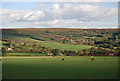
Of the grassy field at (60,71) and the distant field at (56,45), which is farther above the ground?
→ the grassy field at (60,71)

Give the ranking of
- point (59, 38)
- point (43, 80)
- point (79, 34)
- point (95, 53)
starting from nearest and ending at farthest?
1. point (43, 80)
2. point (95, 53)
3. point (59, 38)
4. point (79, 34)

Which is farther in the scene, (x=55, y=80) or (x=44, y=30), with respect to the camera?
A: (x=44, y=30)

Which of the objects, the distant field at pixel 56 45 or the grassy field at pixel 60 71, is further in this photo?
the distant field at pixel 56 45

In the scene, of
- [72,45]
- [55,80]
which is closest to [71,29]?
[72,45]

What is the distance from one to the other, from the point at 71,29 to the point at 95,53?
152 feet

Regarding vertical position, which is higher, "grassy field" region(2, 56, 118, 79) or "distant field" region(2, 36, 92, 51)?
"grassy field" region(2, 56, 118, 79)

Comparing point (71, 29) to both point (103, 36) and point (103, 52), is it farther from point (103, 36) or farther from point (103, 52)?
point (103, 52)

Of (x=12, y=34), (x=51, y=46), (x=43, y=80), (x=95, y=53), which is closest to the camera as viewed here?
(x=43, y=80)

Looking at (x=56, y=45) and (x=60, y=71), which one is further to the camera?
(x=56, y=45)

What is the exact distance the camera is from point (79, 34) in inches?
5413

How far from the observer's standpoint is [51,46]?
106938 mm

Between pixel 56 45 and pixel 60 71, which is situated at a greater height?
pixel 60 71

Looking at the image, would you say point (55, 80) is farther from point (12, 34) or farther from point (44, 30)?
point (44, 30)

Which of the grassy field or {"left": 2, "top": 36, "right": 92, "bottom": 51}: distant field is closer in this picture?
the grassy field
